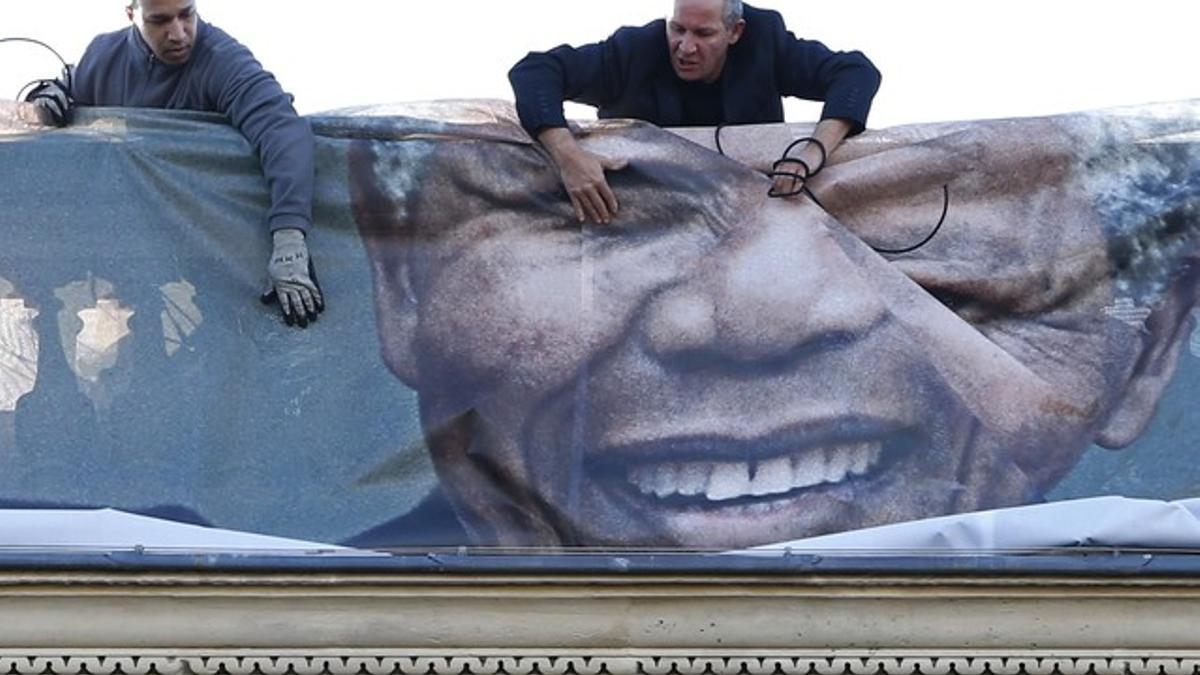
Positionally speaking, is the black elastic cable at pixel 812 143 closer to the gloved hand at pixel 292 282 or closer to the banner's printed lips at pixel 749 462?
the banner's printed lips at pixel 749 462

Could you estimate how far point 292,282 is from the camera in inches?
667

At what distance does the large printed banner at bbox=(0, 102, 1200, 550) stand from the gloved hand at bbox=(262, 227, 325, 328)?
6cm

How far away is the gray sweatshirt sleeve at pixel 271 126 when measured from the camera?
17.0 metres

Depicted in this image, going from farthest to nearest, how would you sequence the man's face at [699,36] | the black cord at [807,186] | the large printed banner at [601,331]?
the man's face at [699,36]
the black cord at [807,186]
the large printed banner at [601,331]

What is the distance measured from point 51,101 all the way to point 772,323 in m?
2.88

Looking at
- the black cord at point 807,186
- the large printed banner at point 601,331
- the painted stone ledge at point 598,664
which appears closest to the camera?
the painted stone ledge at point 598,664

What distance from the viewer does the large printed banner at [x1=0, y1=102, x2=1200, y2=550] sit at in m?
16.5

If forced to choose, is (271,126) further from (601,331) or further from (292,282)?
(601,331)

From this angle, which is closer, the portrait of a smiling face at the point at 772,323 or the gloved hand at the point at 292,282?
the portrait of a smiling face at the point at 772,323

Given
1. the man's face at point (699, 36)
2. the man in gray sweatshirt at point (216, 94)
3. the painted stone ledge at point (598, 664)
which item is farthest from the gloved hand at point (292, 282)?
the painted stone ledge at point (598, 664)

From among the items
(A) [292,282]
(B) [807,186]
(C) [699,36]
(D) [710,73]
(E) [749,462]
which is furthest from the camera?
(D) [710,73]

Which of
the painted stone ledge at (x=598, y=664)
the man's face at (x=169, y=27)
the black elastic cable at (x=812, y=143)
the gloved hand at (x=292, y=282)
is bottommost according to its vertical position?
the painted stone ledge at (x=598, y=664)

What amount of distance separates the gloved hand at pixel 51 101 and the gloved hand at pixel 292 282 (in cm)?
109

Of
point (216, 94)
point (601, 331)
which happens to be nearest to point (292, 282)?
point (216, 94)
